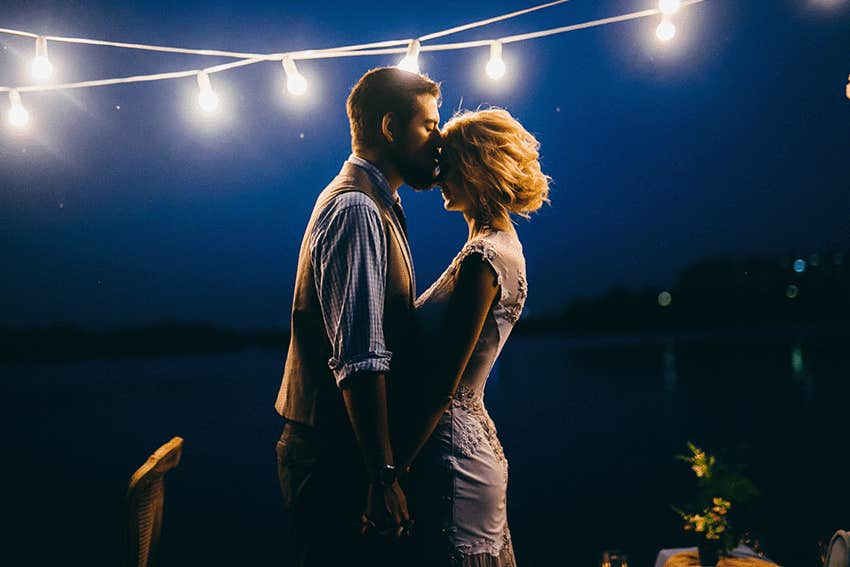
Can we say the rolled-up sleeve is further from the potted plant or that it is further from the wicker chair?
the potted plant

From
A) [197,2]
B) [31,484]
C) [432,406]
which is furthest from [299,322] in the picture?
[31,484]

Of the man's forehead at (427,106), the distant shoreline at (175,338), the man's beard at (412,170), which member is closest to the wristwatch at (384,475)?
the man's beard at (412,170)

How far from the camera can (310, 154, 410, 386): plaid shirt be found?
4.36 ft

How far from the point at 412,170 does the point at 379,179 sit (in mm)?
121

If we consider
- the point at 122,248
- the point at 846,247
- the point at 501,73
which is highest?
the point at 846,247

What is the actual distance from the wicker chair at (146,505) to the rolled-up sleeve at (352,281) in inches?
32.0

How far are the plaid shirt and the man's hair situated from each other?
31cm

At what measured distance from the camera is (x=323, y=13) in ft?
23.8

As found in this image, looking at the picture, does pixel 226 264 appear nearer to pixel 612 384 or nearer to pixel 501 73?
pixel 612 384

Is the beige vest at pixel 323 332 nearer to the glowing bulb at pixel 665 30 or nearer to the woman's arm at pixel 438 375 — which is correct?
the woman's arm at pixel 438 375

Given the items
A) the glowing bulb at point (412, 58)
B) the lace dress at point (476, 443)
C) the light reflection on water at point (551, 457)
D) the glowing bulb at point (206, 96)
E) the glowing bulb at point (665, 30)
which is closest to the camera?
the lace dress at point (476, 443)

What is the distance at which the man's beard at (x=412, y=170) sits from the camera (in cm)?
167

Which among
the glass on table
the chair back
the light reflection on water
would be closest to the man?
the chair back

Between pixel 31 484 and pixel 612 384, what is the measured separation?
41.7m
